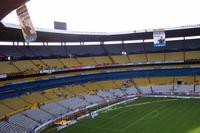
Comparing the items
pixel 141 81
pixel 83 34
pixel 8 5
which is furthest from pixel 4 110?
pixel 141 81

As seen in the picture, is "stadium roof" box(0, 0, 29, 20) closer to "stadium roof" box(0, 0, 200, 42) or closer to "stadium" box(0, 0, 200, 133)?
"stadium" box(0, 0, 200, 133)

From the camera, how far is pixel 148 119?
127 ft

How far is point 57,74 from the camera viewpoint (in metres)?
53.7

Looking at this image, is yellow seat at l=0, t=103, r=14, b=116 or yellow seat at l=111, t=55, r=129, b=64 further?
yellow seat at l=111, t=55, r=129, b=64

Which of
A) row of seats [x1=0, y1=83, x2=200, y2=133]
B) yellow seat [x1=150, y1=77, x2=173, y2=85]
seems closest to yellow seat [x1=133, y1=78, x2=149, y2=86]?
row of seats [x1=0, y1=83, x2=200, y2=133]

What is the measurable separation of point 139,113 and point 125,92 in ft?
52.1

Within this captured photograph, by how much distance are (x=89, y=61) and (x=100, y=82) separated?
538 centimetres

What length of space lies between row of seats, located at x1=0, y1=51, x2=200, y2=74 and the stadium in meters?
0.19

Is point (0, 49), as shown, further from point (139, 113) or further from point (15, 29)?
point (139, 113)

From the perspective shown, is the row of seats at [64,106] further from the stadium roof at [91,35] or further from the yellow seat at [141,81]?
the stadium roof at [91,35]

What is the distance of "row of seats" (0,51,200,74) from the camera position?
48.5 metres

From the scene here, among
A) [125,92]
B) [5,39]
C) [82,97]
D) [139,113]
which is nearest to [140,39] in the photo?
[125,92]

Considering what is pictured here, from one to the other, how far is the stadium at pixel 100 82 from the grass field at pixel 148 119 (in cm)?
11

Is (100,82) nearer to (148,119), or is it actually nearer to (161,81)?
(161,81)
